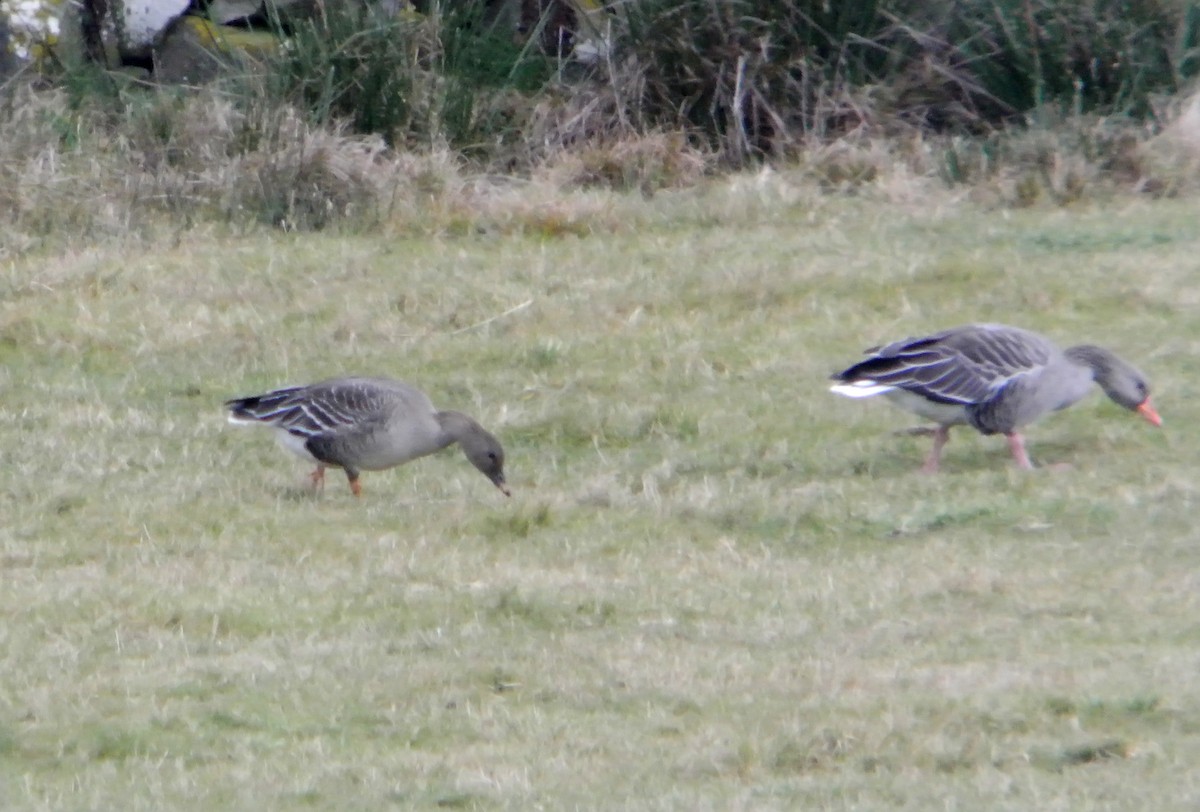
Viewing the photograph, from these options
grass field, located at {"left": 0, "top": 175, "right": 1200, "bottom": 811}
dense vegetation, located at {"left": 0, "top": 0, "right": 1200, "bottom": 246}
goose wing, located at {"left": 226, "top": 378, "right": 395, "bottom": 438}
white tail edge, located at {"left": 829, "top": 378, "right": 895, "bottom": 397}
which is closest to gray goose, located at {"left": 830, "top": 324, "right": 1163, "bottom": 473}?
white tail edge, located at {"left": 829, "top": 378, "right": 895, "bottom": 397}

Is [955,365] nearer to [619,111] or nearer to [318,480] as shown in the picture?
[318,480]

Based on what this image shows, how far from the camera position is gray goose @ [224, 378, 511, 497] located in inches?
331

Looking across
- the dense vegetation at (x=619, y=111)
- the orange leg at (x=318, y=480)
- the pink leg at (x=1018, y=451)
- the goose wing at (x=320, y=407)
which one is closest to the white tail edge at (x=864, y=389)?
the pink leg at (x=1018, y=451)

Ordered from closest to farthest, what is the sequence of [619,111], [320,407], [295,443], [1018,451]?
1. [320,407]
2. [295,443]
3. [1018,451]
4. [619,111]

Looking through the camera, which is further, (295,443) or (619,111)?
(619,111)

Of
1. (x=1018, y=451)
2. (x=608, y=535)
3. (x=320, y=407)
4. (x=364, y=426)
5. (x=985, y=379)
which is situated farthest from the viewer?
(x=1018, y=451)

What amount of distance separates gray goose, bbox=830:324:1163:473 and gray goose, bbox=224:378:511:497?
1.69 meters

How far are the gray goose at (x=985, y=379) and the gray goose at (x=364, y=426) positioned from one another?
1.69m

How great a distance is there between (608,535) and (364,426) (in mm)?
1136

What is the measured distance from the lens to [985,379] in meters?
8.86

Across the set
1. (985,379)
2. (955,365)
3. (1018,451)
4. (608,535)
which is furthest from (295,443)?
(1018,451)

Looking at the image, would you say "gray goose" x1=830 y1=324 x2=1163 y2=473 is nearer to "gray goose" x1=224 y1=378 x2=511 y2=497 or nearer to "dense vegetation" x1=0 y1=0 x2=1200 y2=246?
"gray goose" x1=224 y1=378 x2=511 y2=497

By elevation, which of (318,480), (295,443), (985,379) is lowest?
(318,480)

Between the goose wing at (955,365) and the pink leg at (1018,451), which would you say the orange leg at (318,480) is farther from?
the pink leg at (1018,451)
